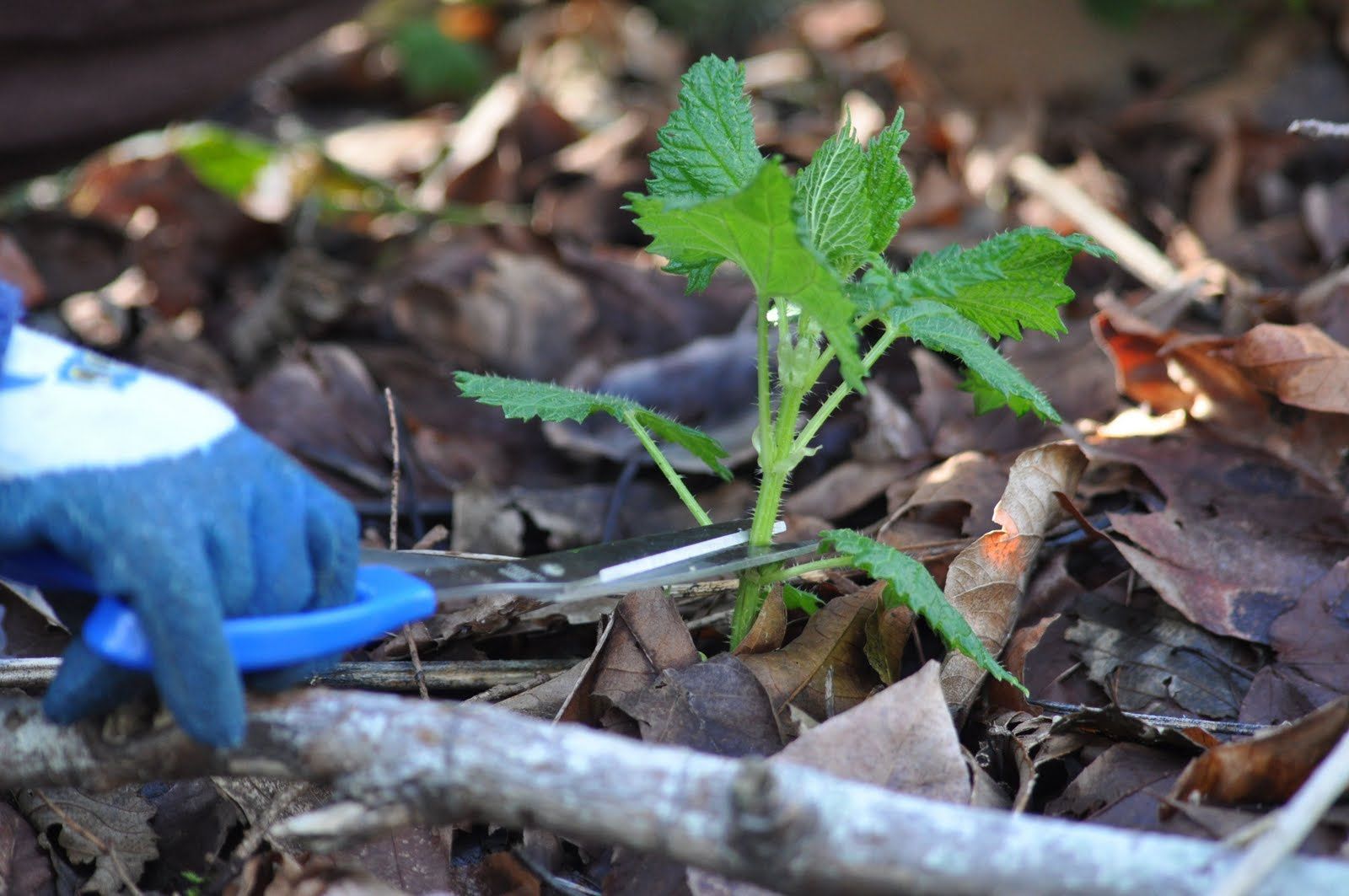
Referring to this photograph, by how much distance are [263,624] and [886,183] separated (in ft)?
3.31

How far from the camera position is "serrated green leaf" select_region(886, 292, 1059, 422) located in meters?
1.64

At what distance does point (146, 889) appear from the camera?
1.59m

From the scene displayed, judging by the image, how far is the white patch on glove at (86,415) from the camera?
1.24 meters

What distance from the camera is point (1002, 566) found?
1838 millimetres

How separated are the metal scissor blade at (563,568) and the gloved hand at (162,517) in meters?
0.15

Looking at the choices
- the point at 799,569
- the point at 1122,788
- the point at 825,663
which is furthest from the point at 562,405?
the point at 1122,788

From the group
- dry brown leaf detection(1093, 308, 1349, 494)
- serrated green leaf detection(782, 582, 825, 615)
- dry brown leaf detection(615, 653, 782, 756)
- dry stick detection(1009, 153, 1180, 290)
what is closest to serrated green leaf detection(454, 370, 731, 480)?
serrated green leaf detection(782, 582, 825, 615)

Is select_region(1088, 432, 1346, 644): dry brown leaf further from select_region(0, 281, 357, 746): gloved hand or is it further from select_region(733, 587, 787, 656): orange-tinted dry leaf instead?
select_region(0, 281, 357, 746): gloved hand

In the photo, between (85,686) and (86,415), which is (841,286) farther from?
(85,686)

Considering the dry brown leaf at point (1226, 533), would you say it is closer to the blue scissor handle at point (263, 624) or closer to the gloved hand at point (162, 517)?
the blue scissor handle at point (263, 624)

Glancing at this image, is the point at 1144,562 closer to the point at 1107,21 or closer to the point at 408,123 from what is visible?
the point at 1107,21

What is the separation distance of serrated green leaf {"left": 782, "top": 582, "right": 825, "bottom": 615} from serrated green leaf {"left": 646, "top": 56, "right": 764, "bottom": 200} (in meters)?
0.60

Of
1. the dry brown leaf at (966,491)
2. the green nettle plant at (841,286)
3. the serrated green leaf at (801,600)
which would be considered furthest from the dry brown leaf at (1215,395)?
the serrated green leaf at (801,600)

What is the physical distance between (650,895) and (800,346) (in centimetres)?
73
